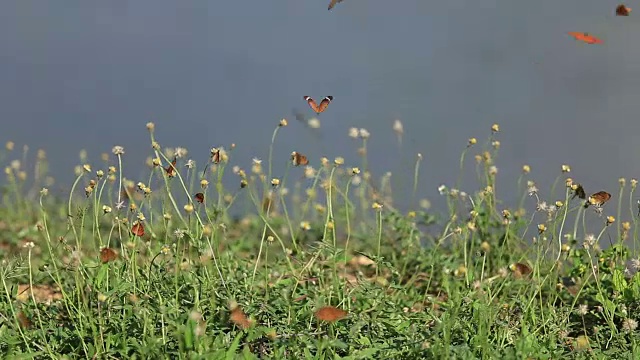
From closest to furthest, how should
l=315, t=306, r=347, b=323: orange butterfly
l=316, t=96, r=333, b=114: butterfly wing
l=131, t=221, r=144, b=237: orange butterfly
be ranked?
l=315, t=306, r=347, b=323: orange butterfly → l=131, t=221, r=144, b=237: orange butterfly → l=316, t=96, r=333, b=114: butterfly wing

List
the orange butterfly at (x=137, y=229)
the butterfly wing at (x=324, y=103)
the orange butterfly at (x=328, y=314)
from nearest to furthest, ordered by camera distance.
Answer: the orange butterfly at (x=328, y=314), the orange butterfly at (x=137, y=229), the butterfly wing at (x=324, y=103)

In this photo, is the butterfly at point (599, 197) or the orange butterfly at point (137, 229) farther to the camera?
the butterfly at point (599, 197)

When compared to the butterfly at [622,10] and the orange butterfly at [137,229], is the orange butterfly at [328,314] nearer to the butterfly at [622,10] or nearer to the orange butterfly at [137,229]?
the orange butterfly at [137,229]

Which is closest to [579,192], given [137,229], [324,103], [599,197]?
[599,197]

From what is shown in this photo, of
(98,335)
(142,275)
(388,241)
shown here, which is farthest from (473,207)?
(98,335)

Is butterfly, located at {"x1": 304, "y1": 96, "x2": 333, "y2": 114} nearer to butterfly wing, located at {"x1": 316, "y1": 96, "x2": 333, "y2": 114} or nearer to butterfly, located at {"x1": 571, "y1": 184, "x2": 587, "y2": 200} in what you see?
butterfly wing, located at {"x1": 316, "y1": 96, "x2": 333, "y2": 114}

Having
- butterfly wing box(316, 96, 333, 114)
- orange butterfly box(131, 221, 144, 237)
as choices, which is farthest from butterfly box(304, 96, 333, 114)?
orange butterfly box(131, 221, 144, 237)

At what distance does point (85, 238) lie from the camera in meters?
6.30

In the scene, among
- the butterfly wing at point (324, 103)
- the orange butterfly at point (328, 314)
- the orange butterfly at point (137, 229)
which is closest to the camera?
the orange butterfly at point (328, 314)

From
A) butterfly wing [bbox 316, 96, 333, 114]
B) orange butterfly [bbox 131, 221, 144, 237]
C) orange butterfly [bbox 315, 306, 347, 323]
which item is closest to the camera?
orange butterfly [bbox 315, 306, 347, 323]

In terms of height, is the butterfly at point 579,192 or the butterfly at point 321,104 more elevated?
the butterfly at point 321,104

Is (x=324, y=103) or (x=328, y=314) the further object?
(x=324, y=103)

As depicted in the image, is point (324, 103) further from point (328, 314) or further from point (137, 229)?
point (328, 314)

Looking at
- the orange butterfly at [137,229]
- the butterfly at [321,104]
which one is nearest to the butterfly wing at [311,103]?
the butterfly at [321,104]
